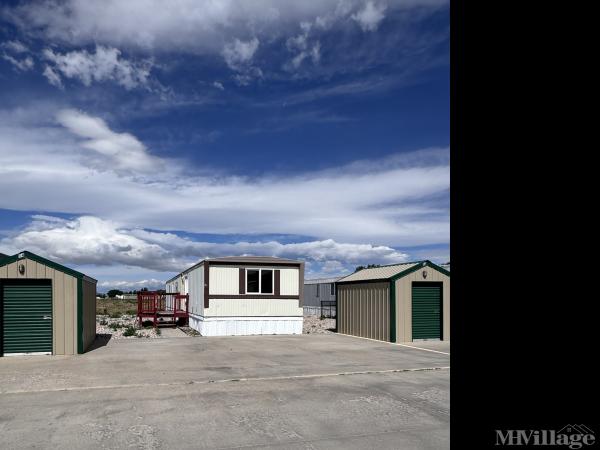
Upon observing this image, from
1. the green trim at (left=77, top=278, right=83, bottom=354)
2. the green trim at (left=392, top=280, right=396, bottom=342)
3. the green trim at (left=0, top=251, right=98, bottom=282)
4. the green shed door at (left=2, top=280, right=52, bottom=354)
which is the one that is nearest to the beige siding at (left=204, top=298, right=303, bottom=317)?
the green trim at (left=392, top=280, right=396, bottom=342)

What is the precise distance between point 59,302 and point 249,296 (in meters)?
9.24

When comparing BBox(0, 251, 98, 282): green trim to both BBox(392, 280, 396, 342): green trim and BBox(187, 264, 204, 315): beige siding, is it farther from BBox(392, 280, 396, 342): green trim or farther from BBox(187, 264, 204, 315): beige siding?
BBox(392, 280, 396, 342): green trim

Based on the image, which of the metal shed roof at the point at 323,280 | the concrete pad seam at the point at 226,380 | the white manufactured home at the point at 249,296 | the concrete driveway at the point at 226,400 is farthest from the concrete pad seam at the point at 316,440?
the metal shed roof at the point at 323,280

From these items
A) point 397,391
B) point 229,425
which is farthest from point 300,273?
point 229,425

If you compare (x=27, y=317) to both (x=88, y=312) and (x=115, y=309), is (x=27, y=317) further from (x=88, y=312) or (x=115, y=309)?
(x=115, y=309)

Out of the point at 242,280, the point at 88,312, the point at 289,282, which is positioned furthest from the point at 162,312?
the point at 88,312

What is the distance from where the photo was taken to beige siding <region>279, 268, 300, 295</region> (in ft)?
78.5

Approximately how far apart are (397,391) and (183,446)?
16.6ft

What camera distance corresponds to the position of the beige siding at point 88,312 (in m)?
17.0

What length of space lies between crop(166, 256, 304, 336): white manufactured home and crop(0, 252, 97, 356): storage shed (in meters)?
7.31

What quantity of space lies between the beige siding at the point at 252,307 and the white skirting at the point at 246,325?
0.65 ft

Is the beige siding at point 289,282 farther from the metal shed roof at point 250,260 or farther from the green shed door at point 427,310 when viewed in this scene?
the green shed door at point 427,310
